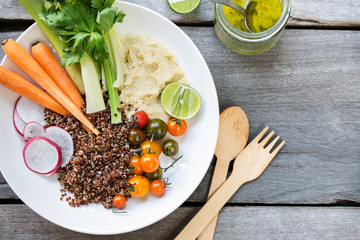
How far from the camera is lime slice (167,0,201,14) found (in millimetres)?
1805

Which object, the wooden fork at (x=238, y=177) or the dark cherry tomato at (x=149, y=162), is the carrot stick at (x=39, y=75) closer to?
the dark cherry tomato at (x=149, y=162)

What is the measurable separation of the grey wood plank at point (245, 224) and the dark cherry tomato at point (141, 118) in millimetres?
568

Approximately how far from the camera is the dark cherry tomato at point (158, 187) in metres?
1.63

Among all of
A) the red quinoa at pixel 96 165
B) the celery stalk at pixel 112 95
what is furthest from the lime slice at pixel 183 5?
the red quinoa at pixel 96 165

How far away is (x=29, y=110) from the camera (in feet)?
5.51

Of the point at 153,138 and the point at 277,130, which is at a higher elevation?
the point at 153,138

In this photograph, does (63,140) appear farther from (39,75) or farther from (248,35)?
(248,35)

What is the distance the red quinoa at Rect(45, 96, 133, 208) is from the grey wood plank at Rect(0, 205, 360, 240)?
0.32 metres

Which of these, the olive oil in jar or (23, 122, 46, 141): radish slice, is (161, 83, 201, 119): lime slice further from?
(23, 122, 46, 141): radish slice

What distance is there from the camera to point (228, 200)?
6.18 feet

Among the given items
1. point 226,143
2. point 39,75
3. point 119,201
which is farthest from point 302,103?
point 39,75

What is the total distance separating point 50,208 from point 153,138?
625 mm

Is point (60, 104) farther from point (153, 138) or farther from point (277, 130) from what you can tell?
point (277, 130)

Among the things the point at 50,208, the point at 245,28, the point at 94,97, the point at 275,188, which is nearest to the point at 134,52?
the point at 94,97
